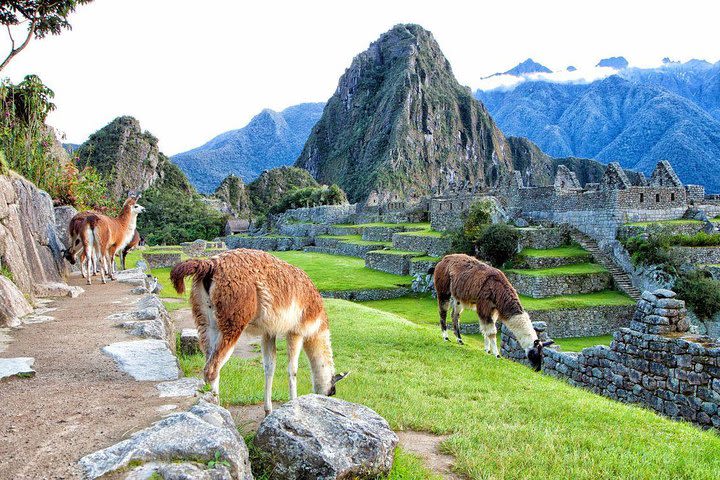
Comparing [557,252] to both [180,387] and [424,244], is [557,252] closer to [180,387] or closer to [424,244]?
[424,244]

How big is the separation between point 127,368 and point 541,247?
2380cm

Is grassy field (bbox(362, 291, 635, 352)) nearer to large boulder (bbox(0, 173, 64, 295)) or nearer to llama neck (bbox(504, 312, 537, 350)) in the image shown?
llama neck (bbox(504, 312, 537, 350))

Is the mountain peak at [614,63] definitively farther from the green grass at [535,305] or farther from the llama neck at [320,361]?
the llama neck at [320,361]

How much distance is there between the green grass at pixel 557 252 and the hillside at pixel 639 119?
64.5 m

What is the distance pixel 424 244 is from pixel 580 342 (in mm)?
14854

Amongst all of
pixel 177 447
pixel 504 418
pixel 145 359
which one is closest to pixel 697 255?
pixel 504 418

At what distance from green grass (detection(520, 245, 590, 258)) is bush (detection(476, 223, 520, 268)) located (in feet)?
2.23

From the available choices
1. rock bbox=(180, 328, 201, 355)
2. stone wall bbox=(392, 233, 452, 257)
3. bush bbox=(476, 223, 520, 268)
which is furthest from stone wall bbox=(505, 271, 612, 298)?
rock bbox=(180, 328, 201, 355)

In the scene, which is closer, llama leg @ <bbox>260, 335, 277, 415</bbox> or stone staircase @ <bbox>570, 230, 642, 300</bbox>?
llama leg @ <bbox>260, 335, 277, 415</bbox>

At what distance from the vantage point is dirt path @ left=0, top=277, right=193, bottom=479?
3.12 meters

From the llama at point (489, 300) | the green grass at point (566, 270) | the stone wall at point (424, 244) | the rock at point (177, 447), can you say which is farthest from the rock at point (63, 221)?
the stone wall at point (424, 244)

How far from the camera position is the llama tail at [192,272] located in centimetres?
419

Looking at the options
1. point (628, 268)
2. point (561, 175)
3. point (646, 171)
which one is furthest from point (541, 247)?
point (646, 171)

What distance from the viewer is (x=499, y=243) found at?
2441cm
